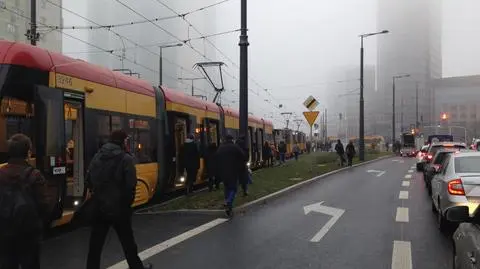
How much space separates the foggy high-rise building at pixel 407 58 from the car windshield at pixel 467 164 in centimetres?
7671

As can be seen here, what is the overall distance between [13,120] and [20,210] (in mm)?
4054

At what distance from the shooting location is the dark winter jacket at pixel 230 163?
1141 cm

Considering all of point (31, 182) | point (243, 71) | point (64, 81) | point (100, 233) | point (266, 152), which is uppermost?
point (243, 71)

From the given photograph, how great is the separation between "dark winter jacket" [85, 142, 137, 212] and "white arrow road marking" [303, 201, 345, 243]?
3884 mm

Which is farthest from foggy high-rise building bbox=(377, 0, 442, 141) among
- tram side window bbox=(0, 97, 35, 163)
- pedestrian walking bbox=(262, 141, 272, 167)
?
tram side window bbox=(0, 97, 35, 163)

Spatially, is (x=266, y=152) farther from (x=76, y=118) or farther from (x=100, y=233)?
(x=100, y=233)

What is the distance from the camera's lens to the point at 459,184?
9.04m

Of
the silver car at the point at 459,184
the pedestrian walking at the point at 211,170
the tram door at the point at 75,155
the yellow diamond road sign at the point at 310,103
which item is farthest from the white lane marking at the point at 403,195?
the tram door at the point at 75,155

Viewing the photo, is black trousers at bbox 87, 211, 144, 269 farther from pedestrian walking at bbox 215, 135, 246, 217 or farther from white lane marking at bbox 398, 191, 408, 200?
white lane marking at bbox 398, 191, 408, 200

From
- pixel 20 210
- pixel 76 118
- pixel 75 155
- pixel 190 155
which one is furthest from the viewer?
pixel 190 155

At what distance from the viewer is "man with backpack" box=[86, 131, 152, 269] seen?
6102 millimetres

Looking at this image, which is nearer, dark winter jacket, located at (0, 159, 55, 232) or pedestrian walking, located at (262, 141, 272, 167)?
dark winter jacket, located at (0, 159, 55, 232)

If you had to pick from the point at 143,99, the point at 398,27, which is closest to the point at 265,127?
the point at 143,99

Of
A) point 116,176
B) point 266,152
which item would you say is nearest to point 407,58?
point 266,152
